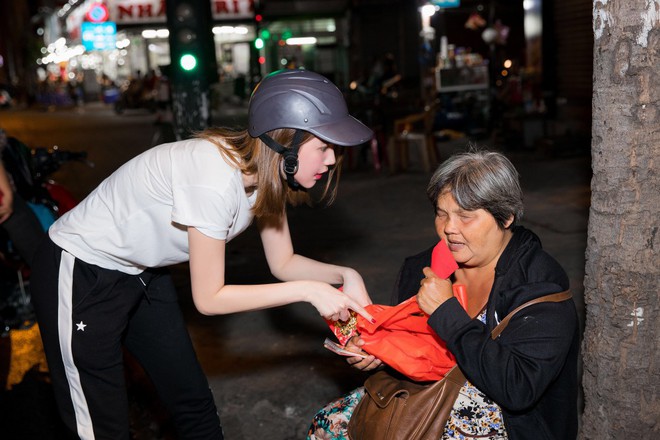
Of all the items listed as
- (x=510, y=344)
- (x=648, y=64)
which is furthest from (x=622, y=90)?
(x=510, y=344)

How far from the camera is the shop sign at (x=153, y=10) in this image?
13875 millimetres

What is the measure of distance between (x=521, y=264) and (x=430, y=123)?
34.6 ft

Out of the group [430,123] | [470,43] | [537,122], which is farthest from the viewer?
[470,43]

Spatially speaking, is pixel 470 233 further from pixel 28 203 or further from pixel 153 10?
pixel 153 10

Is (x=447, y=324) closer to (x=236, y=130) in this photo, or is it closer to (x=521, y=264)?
(x=521, y=264)

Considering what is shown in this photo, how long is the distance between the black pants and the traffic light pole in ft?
14.5

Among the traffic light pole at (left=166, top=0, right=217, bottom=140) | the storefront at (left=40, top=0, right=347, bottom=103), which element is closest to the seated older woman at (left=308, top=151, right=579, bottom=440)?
the traffic light pole at (left=166, top=0, right=217, bottom=140)

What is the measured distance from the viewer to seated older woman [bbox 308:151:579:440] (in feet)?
Result: 7.31

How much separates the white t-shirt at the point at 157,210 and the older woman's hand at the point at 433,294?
66 cm

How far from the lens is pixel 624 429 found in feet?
8.14

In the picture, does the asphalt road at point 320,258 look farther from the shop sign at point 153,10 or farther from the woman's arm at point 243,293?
the shop sign at point 153,10

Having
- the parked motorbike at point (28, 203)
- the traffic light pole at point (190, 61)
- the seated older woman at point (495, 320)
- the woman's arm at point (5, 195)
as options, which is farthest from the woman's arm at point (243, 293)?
the traffic light pole at point (190, 61)

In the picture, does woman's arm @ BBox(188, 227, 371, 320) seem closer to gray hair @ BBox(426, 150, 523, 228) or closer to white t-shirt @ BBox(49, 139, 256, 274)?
white t-shirt @ BBox(49, 139, 256, 274)

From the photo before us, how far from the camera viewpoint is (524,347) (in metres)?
2.23
